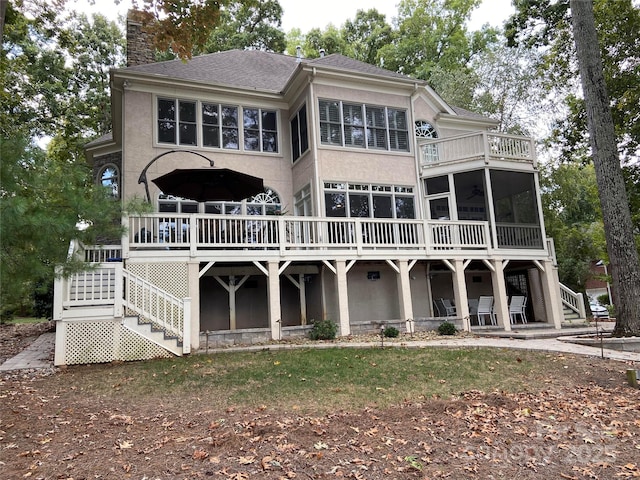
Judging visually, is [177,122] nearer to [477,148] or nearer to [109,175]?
[109,175]

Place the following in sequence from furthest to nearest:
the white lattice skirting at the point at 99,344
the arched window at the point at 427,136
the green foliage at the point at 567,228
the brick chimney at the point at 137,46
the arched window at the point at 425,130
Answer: the green foliage at the point at 567,228
the arched window at the point at 425,130
the brick chimney at the point at 137,46
the arched window at the point at 427,136
the white lattice skirting at the point at 99,344

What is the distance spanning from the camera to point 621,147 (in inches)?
611

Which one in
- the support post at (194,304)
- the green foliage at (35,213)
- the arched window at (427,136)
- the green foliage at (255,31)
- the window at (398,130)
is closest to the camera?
the green foliage at (35,213)

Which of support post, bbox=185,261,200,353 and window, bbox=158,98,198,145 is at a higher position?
window, bbox=158,98,198,145

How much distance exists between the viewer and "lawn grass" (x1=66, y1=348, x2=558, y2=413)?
19.6ft

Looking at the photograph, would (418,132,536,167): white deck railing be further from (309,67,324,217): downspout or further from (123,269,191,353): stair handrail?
Answer: (123,269,191,353): stair handrail

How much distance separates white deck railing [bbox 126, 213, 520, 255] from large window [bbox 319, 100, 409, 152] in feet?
9.65

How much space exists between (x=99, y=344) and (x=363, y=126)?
31.4 ft

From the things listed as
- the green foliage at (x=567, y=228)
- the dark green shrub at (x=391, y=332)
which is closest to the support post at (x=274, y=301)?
the dark green shrub at (x=391, y=332)

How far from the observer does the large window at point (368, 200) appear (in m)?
13.0

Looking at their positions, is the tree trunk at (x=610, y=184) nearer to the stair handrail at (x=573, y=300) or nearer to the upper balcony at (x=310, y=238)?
the upper balcony at (x=310, y=238)

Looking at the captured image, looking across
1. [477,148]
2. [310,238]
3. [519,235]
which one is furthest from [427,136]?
[310,238]

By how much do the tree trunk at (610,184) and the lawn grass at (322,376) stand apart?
10.5 ft

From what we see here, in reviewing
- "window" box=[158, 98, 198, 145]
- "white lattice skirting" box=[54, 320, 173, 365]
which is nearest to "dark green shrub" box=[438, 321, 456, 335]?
"white lattice skirting" box=[54, 320, 173, 365]
